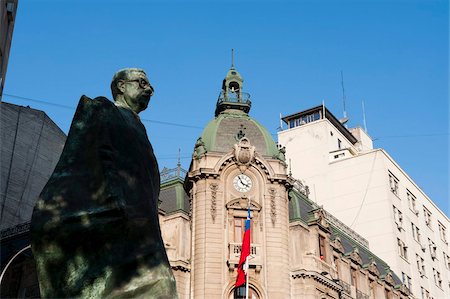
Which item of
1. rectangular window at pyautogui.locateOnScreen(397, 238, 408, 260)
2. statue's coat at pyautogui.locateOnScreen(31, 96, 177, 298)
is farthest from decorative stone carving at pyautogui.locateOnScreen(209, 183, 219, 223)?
statue's coat at pyautogui.locateOnScreen(31, 96, 177, 298)

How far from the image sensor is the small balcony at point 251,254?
3531 centimetres

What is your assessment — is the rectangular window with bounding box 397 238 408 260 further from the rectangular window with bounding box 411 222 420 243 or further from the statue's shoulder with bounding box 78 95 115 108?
the statue's shoulder with bounding box 78 95 115 108

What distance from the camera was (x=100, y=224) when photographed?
4.38 metres

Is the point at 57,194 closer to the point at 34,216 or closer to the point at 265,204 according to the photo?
the point at 34,216

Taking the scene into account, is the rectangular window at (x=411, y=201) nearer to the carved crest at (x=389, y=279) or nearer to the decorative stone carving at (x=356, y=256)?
the carved crest at (x=389, y=279)

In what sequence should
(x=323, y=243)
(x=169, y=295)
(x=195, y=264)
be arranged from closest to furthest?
(x=169, y=295) → (x=195, y=264) → (x=323, y=243)

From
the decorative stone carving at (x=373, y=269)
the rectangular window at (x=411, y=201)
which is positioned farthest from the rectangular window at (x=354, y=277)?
the rectangular window at (x=411, y=201)

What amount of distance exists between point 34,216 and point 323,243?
3818cm

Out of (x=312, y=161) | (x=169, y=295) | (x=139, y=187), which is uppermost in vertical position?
(x=312, y=161)

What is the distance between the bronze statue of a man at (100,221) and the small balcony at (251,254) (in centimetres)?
3094

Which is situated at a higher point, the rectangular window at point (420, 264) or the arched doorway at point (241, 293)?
the rectangular window at point (420, 264)

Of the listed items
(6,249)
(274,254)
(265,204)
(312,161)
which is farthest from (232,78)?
(312,161)

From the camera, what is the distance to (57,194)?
4.61 metres

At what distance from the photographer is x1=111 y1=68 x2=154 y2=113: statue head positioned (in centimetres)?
543
